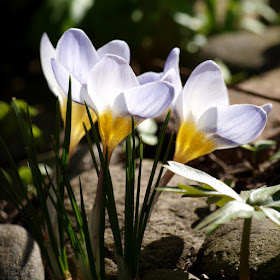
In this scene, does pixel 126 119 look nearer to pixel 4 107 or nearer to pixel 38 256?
pixel 38 256

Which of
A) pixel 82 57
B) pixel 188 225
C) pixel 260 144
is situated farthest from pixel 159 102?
pixel 260 144

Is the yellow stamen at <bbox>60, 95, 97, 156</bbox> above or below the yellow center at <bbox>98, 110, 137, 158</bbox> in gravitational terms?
above

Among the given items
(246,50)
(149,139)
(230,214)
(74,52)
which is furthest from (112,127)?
(246,50)

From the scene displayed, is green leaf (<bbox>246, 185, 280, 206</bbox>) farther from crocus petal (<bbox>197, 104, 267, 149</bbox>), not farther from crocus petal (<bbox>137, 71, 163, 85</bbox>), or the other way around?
crocus petal (<bbox>137, 71, 163, 85</bbox>)

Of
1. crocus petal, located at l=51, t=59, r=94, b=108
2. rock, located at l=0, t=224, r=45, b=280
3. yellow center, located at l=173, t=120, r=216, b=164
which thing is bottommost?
rock, located at l=0, t=224, r=45, b=280

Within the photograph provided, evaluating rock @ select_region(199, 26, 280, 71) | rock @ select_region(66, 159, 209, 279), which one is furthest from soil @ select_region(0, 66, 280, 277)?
rock @ select_region(199, 26, 280, 71)
